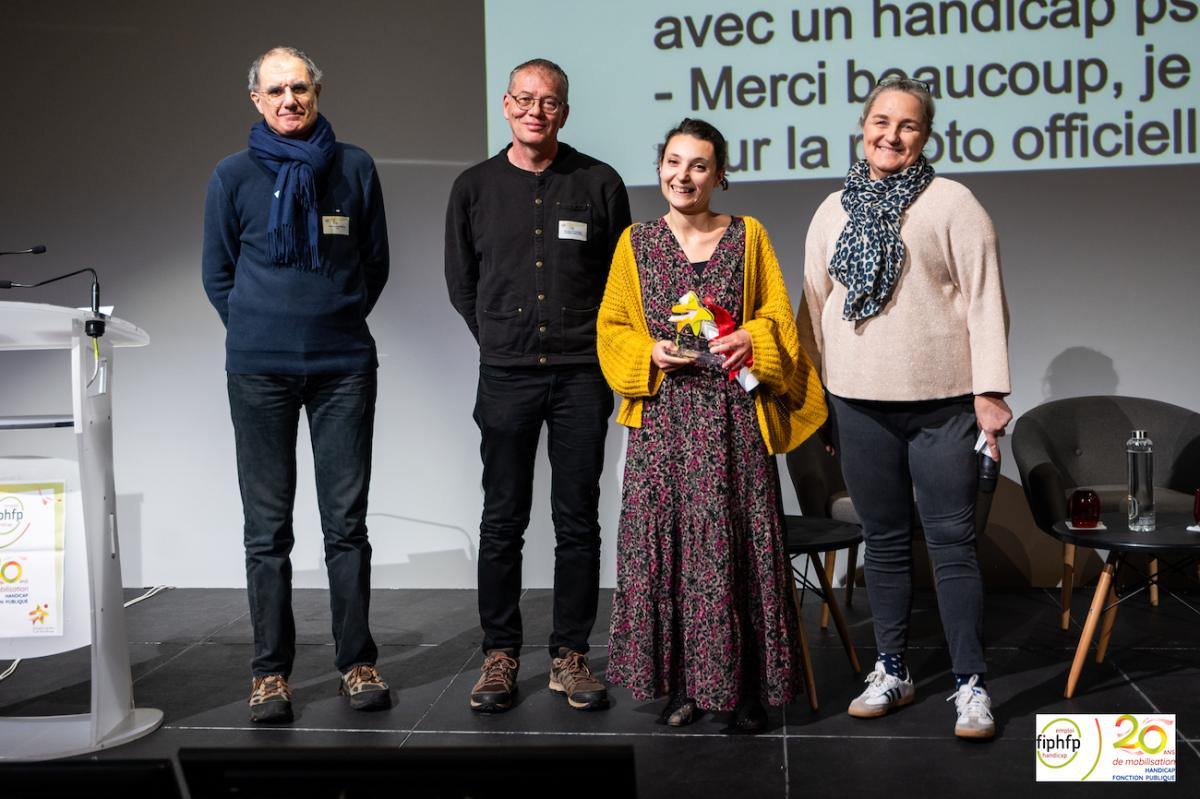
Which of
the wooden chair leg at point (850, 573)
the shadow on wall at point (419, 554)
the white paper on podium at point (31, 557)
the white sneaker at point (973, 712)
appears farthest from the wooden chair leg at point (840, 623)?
the white paper on podium at point (31, 557)

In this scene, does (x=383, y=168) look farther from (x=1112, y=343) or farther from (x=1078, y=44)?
(x=1112, y=343)

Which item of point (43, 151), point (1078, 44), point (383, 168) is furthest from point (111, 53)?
point (1078, 44)

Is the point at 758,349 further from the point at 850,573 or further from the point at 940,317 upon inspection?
the point at 850,573

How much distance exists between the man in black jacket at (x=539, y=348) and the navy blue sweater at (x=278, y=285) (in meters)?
0.31

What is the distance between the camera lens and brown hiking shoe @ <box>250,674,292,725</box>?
2773mm

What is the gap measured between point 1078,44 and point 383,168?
259 cm

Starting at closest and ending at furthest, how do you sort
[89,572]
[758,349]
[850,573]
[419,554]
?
[758,349] → [89,572] → [850,573] → [419,554]

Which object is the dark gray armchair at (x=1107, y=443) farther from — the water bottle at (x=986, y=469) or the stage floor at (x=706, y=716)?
the water bottle at (x=986, y=469)

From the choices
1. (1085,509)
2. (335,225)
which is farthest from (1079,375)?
(335,225)

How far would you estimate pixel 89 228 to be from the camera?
14.8 feet

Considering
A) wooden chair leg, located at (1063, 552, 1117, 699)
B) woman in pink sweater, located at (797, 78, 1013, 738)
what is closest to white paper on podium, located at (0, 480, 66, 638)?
woman in pink sweater, located at (797, 78, 1013, 738)

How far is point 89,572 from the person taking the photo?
263cm

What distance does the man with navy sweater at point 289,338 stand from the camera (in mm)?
2719

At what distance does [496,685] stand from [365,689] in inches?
13.5
